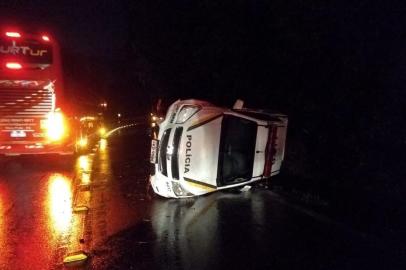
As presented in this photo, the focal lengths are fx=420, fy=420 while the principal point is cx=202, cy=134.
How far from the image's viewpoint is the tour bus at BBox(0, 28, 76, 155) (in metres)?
11.6

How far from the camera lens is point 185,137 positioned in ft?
25.8

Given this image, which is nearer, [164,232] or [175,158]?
[164,232]

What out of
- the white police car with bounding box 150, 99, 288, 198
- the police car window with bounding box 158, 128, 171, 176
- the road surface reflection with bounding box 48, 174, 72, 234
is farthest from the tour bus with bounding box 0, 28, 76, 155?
the police car window with bounding box 158, 128, 171, 176

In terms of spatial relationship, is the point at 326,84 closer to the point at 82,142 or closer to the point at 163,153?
the point at 163,153

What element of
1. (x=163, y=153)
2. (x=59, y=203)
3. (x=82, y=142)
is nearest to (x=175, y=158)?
(x=163, y=153)

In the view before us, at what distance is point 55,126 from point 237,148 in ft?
19.5

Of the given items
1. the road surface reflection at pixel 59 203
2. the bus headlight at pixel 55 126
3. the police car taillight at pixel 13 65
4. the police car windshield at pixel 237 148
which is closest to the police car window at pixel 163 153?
the police car windshield at pixel 237 148

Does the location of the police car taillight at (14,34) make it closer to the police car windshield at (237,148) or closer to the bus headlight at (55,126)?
the bus headlight at (55,126)

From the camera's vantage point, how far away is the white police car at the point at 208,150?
25.8 feet

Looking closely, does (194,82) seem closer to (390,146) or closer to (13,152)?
(13,152)

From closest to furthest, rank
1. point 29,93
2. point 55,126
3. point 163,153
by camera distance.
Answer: point 163,153 < point 29,93 < point 55,126

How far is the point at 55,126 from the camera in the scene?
477 inches

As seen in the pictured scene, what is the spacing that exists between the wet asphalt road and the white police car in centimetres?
45

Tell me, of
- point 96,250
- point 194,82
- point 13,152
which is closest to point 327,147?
point 96,250
